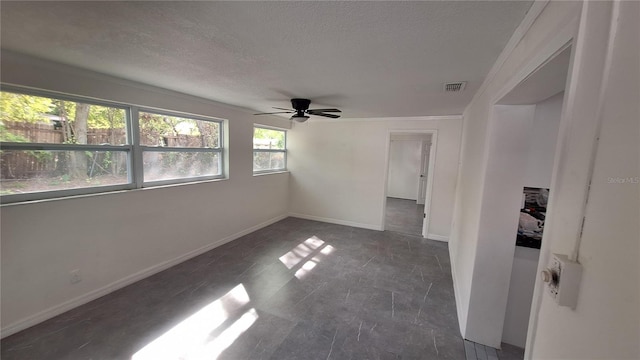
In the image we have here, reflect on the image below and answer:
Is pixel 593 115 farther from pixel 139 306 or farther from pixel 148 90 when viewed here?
pixel 148 90

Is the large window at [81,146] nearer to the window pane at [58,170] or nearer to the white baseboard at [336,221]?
the window pane at [58,170]

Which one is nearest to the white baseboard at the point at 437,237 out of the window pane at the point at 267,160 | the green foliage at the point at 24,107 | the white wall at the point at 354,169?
the white wall at the point at 354,169

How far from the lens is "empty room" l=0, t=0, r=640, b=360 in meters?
0.70

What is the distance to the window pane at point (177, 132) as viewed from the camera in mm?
2971

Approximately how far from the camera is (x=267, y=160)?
517 cm

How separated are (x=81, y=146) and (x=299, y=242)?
122 inches

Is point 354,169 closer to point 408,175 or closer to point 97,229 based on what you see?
point 408,175

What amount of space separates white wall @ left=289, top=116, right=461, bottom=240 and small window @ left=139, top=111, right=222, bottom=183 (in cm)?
208

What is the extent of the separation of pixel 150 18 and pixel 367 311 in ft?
9.59

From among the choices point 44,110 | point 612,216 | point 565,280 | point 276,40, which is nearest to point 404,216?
point 276,40

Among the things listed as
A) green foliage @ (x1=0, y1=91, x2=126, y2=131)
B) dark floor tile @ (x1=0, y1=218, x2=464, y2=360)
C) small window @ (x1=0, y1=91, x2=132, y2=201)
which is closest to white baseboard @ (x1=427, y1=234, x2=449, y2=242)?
dark floor tile @ (x1=0, y1=218, x2=464, y2=360)

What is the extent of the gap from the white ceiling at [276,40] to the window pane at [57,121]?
1.49ft

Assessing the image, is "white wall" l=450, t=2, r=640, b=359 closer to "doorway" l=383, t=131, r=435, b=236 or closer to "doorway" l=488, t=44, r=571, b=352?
"doorway" l=488, t=44, r=571, b=352

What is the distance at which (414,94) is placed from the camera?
9.18 feet
